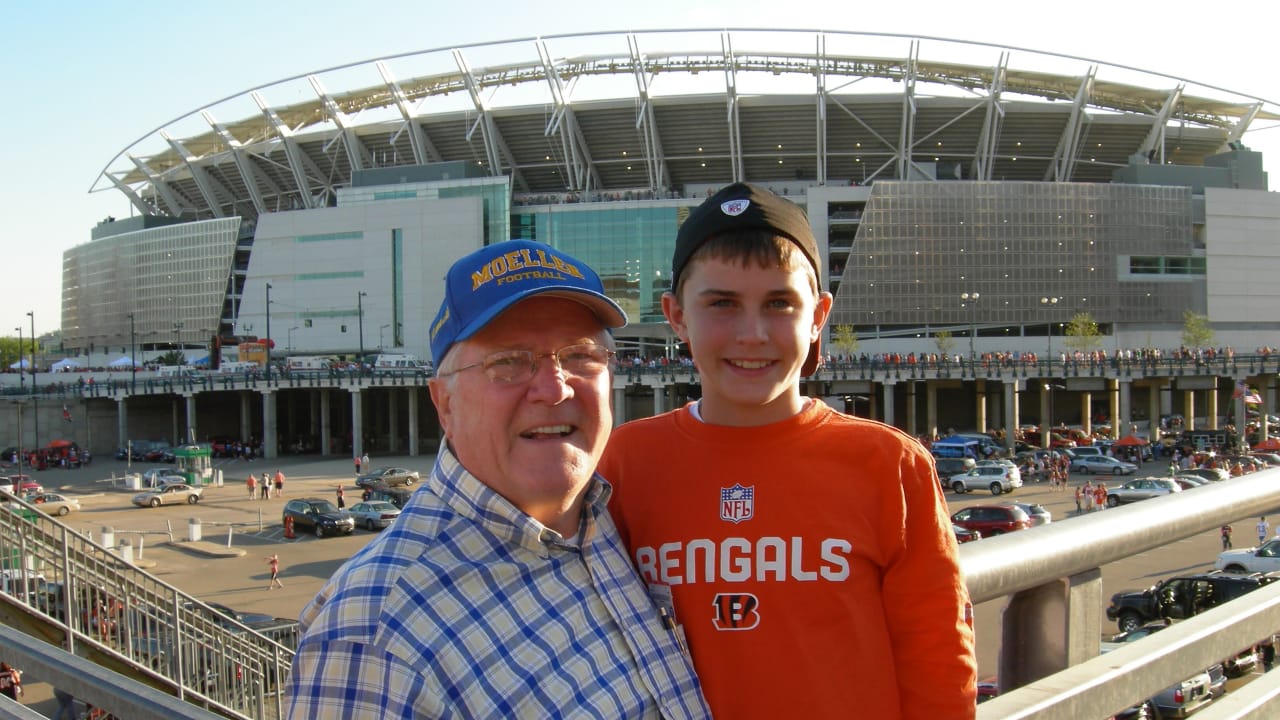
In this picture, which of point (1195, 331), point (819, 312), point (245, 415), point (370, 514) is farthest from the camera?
point (1195, 331)

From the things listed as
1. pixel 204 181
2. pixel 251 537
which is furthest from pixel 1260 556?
pixel 204 181

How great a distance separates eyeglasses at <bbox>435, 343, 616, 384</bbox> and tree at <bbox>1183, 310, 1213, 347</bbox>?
73820mm

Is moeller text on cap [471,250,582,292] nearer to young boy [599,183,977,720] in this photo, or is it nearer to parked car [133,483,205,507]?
young boy [599,183,977,720]

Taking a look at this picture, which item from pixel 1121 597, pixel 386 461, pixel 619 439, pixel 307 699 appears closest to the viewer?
pixel 307 699

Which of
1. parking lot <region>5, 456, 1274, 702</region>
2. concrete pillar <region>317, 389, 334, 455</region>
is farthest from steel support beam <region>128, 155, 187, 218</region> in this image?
parking lot <region>5, 456, 1274, 702</region>

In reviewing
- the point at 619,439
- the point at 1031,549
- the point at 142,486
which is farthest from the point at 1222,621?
the point at 142,486

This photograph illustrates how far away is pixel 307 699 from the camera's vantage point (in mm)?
1792

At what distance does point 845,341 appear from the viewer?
67125 millimetres

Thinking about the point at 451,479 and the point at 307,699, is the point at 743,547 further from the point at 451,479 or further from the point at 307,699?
the point at 307,699

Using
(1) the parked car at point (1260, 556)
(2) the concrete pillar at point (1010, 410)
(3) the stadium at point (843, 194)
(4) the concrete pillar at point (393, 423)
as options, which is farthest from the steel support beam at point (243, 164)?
(1) the parked car at point (1260, 556)

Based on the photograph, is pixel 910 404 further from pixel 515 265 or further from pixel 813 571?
pixel 515 265

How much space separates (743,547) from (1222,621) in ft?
5.24

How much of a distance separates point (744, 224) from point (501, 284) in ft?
2.02

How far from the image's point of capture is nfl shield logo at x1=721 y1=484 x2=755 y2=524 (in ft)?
7.56
